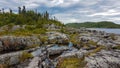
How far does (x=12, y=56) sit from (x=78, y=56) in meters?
10.6

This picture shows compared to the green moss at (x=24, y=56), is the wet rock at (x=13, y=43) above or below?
above

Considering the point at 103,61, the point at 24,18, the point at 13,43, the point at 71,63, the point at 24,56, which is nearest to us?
the point at 103,61

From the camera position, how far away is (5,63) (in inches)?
1057

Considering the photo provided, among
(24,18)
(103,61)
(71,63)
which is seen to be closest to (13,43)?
(71,63)

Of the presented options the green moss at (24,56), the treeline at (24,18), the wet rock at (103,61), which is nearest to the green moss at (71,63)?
the wet rock at (103,61)

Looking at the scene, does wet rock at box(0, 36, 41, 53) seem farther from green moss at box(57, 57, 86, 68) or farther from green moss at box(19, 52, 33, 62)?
green moss at box(57, 57, 86, 68)

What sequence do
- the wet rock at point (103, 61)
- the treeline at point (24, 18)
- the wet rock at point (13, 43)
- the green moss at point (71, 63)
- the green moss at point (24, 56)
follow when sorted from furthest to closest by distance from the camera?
the treeline at point (24, 18), the wet rock at point (13, 43), the green moss at point (24, 56), the green moss at point (71, 63), the wet rock at point (103, 61)

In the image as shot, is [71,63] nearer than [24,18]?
Yes

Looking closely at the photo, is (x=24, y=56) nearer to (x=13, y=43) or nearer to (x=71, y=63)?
(x=71, y=63)

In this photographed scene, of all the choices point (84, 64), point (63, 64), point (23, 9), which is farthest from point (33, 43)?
point (23, 9)

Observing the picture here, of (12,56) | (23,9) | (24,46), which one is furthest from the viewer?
(23,9)

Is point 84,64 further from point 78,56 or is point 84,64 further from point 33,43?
point 33,43

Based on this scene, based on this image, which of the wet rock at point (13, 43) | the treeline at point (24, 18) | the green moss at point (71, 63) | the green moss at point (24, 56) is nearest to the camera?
the green moss at point (71, 63)

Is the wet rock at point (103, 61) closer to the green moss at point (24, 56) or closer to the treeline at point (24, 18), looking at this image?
the green moss at point (24, 56)
